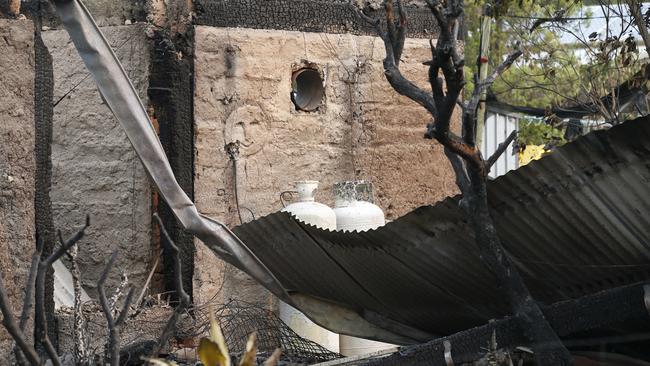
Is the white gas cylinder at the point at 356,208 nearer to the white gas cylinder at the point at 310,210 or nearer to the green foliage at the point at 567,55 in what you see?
the white gas cylinder at the point at 310,210

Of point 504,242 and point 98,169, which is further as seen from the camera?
point 98,169

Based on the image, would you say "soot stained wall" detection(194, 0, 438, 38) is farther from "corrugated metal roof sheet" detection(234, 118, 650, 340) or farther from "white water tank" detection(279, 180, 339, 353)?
"corrugated metal roof sheet" detection(234, 118, 650, 340)

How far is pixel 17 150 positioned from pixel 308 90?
8.38ft

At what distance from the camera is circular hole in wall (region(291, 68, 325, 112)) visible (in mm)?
6375

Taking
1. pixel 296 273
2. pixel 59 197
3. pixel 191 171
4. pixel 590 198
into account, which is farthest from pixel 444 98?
pixel 59 197

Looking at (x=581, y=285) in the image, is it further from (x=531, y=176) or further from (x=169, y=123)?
(x=169, y=123)

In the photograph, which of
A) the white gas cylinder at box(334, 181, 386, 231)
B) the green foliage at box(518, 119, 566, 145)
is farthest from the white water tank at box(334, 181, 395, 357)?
the green foliage at box(518, 119, 566, 145)

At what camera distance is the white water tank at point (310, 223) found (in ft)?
17.7

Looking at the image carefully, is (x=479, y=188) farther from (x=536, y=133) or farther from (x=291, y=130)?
(x=536, y=133)

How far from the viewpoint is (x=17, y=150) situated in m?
4.23

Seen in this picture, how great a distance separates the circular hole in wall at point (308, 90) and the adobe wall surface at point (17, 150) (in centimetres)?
228

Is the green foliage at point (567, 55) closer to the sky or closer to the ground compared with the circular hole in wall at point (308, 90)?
closer to the sky

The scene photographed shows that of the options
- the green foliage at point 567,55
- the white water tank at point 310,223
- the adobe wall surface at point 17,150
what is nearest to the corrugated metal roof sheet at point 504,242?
the green foliage at point 567,55

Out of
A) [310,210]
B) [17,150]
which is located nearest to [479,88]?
[17,150]
